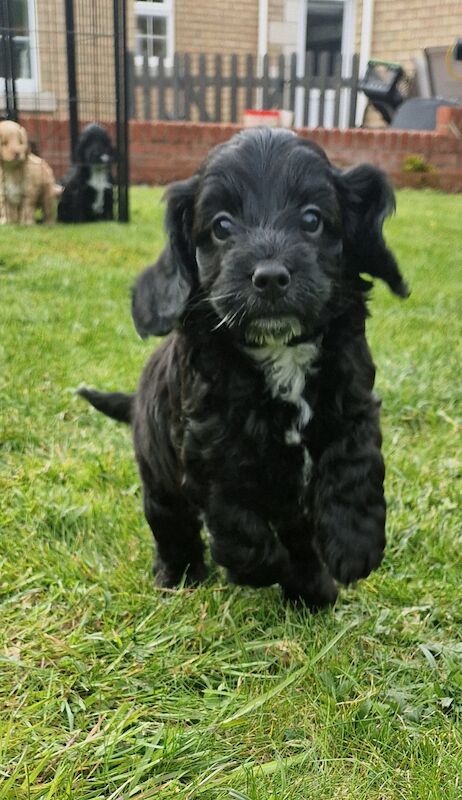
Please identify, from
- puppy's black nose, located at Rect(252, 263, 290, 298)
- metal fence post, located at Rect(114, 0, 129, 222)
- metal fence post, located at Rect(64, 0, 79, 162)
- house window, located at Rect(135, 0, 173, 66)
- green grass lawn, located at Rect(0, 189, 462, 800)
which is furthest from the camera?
house window, located at Rect(135, 0, 173, 66)

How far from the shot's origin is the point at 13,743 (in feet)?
5.16

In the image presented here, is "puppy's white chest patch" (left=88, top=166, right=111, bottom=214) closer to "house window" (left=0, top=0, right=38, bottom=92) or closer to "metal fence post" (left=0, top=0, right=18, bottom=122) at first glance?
"metal fence post" (left=0, top=0, right=18, bottom=122)

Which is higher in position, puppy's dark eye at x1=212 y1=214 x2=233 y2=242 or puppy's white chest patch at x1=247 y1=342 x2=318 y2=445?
puppy's dark eye at x1=212 y1=214 x2=233 y2=242

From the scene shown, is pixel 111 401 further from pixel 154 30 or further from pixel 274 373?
pixel 154 30

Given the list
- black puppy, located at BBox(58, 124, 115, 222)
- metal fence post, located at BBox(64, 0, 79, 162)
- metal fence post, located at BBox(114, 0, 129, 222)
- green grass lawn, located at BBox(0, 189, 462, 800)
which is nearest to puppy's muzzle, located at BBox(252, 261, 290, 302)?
green grass lawn, located at BBox(0, 189, 462, 800)

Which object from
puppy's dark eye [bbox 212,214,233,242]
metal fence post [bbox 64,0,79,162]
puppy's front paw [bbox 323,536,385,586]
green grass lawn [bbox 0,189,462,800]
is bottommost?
green grass lawn [bbox 0,189,462,800]

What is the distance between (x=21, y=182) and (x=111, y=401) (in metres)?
6.04

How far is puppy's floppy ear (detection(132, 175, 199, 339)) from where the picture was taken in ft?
6.30

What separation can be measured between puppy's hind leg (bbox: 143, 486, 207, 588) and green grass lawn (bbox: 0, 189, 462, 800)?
61 mm

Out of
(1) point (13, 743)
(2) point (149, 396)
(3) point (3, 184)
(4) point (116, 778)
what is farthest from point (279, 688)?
(3) point (3, 184)

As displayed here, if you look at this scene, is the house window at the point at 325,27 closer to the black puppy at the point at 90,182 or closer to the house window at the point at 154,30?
the house window at the point at 154,30

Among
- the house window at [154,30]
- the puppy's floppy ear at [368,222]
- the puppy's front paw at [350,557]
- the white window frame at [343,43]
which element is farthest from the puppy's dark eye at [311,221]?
the house window at [154,30]

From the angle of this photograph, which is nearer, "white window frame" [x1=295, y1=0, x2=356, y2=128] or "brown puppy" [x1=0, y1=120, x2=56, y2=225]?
"brown puppy" [x1=0, y1=120, x2=56, y2=225]

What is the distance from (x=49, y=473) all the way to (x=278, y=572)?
116cm
